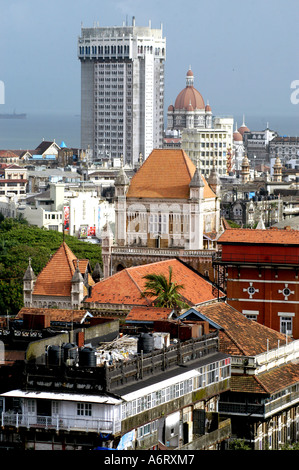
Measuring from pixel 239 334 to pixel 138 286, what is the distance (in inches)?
586

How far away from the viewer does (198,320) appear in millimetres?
64562

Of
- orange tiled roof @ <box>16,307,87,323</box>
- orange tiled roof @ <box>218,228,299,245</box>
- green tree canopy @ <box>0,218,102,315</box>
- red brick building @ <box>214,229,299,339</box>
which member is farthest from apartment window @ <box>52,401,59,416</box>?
green tree canopy @ <box>0,218,102,315</box>

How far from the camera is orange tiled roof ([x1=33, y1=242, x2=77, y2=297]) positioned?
8231cm

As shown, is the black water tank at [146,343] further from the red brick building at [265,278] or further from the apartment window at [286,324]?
the apartment window at [286,324]

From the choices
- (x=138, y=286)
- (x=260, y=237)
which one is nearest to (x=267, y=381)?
(x=260, y=237)

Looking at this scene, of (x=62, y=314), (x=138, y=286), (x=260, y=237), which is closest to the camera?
(x=62, y=314)

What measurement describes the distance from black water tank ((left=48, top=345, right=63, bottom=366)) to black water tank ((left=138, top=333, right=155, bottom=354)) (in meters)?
4.32

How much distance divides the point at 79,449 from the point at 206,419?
28.2ft

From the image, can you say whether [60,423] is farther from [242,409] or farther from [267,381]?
[267,381]

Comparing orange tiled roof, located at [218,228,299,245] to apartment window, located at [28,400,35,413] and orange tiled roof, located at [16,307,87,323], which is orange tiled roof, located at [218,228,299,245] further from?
apartment window, located at [28,400,35,413]

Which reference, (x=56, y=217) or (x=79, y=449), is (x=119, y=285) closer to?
(x=79, y=449)

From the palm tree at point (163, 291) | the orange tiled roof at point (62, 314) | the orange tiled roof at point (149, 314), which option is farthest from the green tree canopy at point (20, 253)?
the orange tiled roof at point (149, 314)

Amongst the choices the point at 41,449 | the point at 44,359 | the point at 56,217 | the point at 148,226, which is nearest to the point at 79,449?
the point at 41,449

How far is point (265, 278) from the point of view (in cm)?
7488
